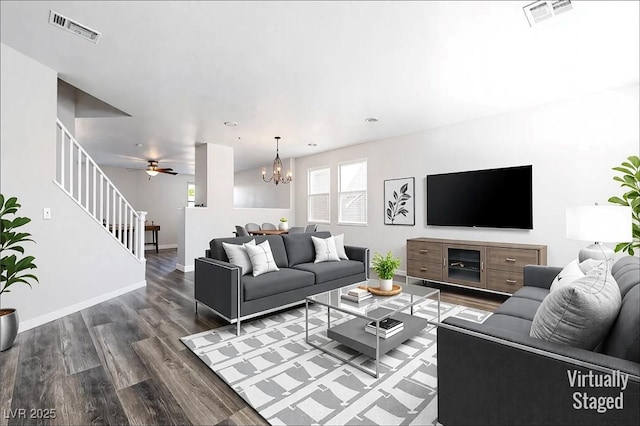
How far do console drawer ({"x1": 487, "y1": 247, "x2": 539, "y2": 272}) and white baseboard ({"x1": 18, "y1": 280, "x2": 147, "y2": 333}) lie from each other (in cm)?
513

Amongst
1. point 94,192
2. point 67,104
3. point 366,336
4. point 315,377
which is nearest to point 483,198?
point 366,336

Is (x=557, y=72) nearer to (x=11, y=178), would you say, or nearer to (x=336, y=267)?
(x=336, y=267)

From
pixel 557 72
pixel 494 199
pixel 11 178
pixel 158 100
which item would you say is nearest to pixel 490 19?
pixel 557 72

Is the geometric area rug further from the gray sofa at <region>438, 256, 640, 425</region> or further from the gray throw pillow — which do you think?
the gray throw pillow

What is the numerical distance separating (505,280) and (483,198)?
128 centimetres

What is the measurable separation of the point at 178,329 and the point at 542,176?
4.88 m

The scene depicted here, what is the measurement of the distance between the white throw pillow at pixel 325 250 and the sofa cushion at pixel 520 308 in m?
2.23

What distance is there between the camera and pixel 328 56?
2.86 metres

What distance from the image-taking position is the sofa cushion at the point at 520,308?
6.89 ft

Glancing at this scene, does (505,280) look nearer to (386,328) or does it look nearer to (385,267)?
(385,267)

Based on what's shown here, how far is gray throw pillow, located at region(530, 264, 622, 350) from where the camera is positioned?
1.24m

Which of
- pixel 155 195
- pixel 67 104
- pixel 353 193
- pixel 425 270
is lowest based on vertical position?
pixel 425 270

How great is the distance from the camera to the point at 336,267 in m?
3.88

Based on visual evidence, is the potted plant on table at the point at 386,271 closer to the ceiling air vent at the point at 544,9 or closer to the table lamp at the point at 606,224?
the table lamp at the point at 606,224
